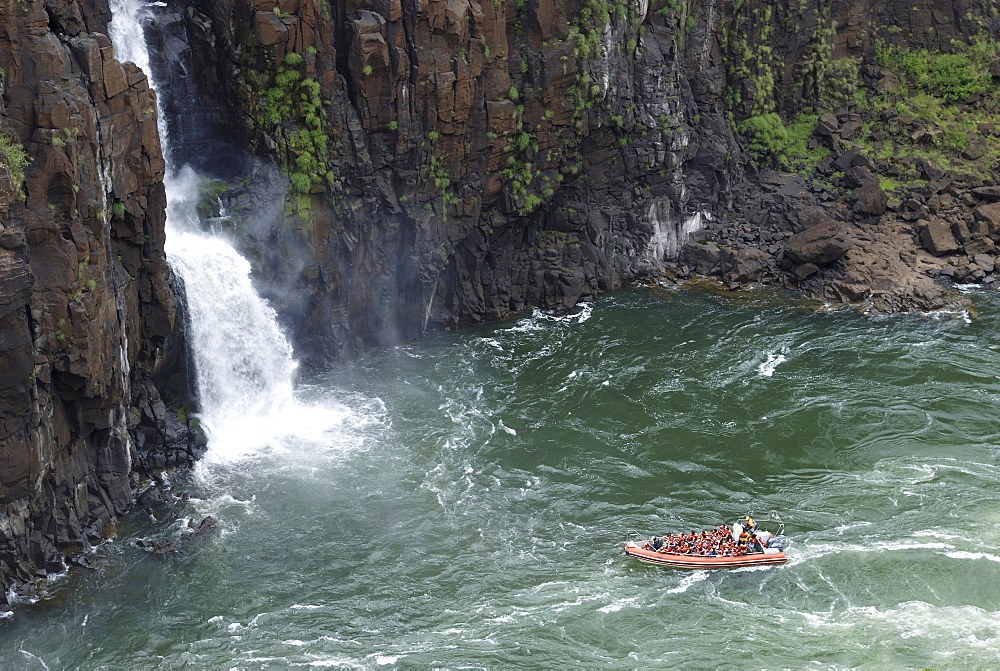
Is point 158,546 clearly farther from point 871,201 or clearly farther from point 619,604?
point 871,201

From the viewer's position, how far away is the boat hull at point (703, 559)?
133 feet

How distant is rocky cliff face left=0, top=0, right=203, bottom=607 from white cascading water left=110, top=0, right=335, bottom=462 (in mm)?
4075

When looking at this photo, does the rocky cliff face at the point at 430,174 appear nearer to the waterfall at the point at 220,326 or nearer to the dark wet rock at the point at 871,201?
the dark wet rock at the point at 871,201

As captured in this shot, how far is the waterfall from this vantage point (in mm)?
49875

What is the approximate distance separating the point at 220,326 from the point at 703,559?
1019 inches

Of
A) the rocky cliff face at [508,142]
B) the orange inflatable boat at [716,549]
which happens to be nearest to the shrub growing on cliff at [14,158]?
the rocky cliff face at [508,142]

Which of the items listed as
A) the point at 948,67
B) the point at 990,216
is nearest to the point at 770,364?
the point at 990,216

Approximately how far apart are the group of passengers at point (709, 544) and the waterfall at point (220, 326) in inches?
745

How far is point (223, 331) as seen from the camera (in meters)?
51.0

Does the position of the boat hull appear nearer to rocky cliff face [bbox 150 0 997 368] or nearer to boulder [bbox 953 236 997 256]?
rocky cliff face [bbox 150 0 997 368]

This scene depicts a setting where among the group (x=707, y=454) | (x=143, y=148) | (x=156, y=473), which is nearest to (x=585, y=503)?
(x=707, y=454)

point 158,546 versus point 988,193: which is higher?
point 988,193

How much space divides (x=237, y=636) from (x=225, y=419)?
15.0m

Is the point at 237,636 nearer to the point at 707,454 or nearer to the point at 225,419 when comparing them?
the point at 225,419
